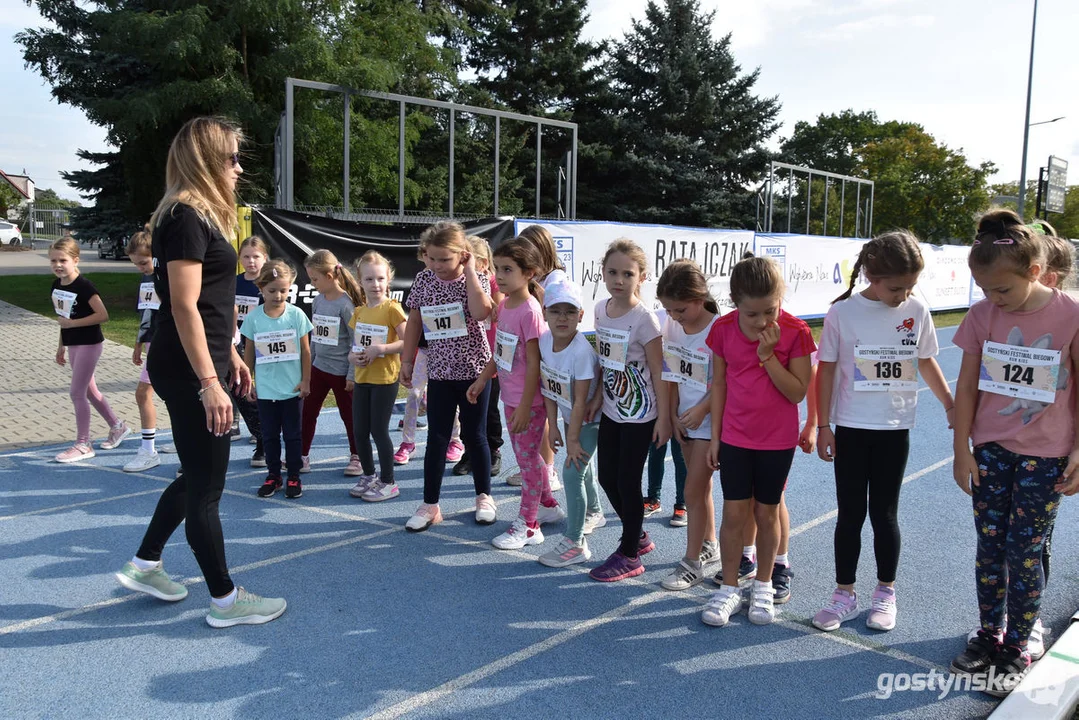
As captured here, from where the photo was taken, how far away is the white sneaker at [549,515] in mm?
5012

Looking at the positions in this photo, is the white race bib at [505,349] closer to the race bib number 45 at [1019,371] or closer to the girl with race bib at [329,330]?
the girl with race bib at [329,330]

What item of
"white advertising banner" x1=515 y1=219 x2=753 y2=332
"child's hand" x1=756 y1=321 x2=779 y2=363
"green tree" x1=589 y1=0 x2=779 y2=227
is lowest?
"child's hand" x1=756 y1=321 x2=779 y2=363

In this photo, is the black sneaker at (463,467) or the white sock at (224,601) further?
the black sneaker at (463,467)

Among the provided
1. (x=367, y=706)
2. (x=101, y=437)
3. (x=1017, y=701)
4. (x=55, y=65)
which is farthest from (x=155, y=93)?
(x=1017, y=701)

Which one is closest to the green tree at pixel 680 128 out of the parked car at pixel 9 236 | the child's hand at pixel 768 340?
the child's hand at pixel 768 340

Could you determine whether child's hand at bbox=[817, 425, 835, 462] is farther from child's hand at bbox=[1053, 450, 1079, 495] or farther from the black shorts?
child's hand at bbox=[1053, 450, 1079, 495]

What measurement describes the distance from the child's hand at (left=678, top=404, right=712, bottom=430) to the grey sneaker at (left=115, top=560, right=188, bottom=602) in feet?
8.29

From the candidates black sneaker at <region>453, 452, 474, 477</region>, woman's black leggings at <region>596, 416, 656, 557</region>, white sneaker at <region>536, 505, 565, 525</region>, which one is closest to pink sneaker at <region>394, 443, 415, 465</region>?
black sneaker at <region>453, 452, 474, 477</region>

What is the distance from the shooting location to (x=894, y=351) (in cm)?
344

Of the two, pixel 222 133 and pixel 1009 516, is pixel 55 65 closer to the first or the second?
pixel 222 133

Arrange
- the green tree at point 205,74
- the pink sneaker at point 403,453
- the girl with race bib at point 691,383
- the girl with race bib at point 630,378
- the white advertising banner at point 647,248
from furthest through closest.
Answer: the green tree at point 205,74 < the white advertising banner at point 647,248 < the pink sneaker at point 403,453 < the girl with race bib at point 630,378 < the girl with race bib at point 691,383

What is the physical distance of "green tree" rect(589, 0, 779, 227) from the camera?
1266 inches

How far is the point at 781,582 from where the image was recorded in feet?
12.9

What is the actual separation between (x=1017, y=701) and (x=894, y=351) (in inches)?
54.9
